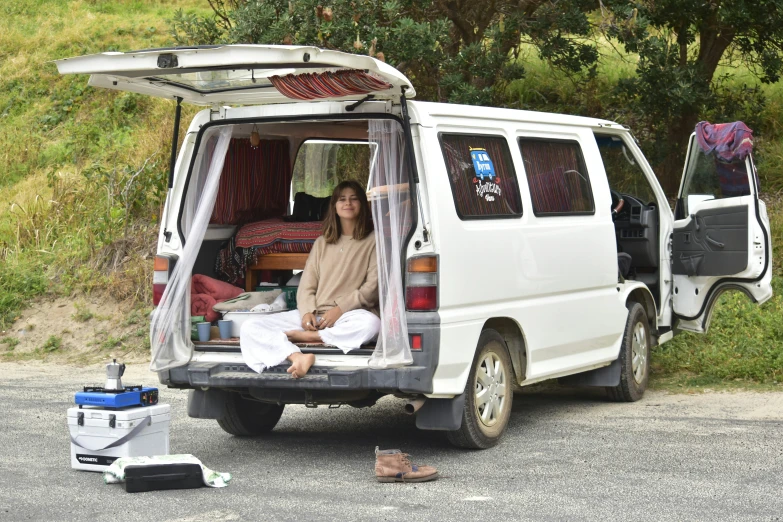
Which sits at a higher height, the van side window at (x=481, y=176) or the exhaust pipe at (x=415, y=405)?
the van side window at (x=481, y=176)

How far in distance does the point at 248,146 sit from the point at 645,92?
5970 mm

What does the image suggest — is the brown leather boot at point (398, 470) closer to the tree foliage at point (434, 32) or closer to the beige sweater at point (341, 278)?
the beige sweater at point (341, 278)

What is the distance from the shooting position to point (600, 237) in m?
8.39

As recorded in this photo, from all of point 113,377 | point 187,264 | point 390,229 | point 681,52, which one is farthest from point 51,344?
point 681,52

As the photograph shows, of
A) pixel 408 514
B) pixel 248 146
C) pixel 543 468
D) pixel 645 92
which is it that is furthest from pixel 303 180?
pixel 645 92

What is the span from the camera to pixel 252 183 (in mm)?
8516

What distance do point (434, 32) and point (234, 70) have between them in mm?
5093

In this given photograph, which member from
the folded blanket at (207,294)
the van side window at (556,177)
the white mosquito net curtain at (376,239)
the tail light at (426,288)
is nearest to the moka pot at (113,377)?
the white mosquito net curtain at (376,239)

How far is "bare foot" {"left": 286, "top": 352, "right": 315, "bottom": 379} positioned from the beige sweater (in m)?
0.58

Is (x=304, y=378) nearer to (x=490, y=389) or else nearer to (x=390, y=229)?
(x=390, y=229)

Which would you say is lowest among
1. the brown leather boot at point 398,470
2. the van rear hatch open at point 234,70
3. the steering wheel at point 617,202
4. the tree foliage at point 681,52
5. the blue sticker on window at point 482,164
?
the brown leather boot at point 398,470

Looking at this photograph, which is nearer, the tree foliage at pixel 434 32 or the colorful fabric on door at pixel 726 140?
the colorful fabric on door at pixel 726 140

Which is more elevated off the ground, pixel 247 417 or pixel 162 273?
pixel 162 273

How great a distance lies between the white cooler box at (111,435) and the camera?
21.8 feet
